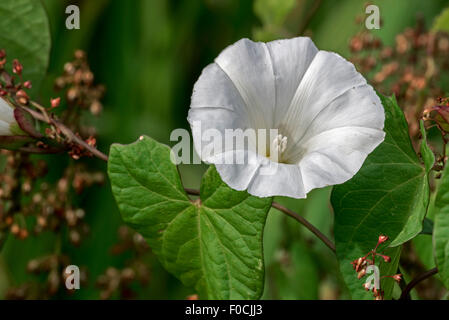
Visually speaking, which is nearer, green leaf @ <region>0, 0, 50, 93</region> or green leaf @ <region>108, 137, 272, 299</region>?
green leaf @ <region>108, 137, 272, 299</region>

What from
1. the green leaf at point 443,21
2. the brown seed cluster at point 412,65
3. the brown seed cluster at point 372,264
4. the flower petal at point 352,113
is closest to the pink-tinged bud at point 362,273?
the brown seed cluster at point 372,264

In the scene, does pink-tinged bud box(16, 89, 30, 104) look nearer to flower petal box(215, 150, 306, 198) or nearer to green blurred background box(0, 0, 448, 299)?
flower petal box(215, 150, 306, 198)

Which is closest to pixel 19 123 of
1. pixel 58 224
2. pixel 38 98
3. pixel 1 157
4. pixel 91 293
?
pixel 38 98

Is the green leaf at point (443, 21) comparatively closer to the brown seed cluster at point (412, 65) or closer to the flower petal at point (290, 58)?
the brown seed cluster at point (412, 65)

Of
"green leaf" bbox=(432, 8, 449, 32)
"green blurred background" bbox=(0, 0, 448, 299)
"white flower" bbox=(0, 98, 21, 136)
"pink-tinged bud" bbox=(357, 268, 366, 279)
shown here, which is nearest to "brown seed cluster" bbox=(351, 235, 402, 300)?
"pink-tinged bud" bbox=(357, 268, 366, 279)

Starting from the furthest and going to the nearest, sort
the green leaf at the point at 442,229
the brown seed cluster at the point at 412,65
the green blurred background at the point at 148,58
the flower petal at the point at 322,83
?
the green blurred background at the point at 148,58 → the brown seed cluster at the point at 412,65 → the flower petal at the point at 322,83 → the green leaf at the point at 442,229

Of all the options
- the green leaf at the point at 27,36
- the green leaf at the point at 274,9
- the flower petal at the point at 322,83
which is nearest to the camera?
the flower petal at the point at 322,83

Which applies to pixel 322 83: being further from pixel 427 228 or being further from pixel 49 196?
pixel 49 196
